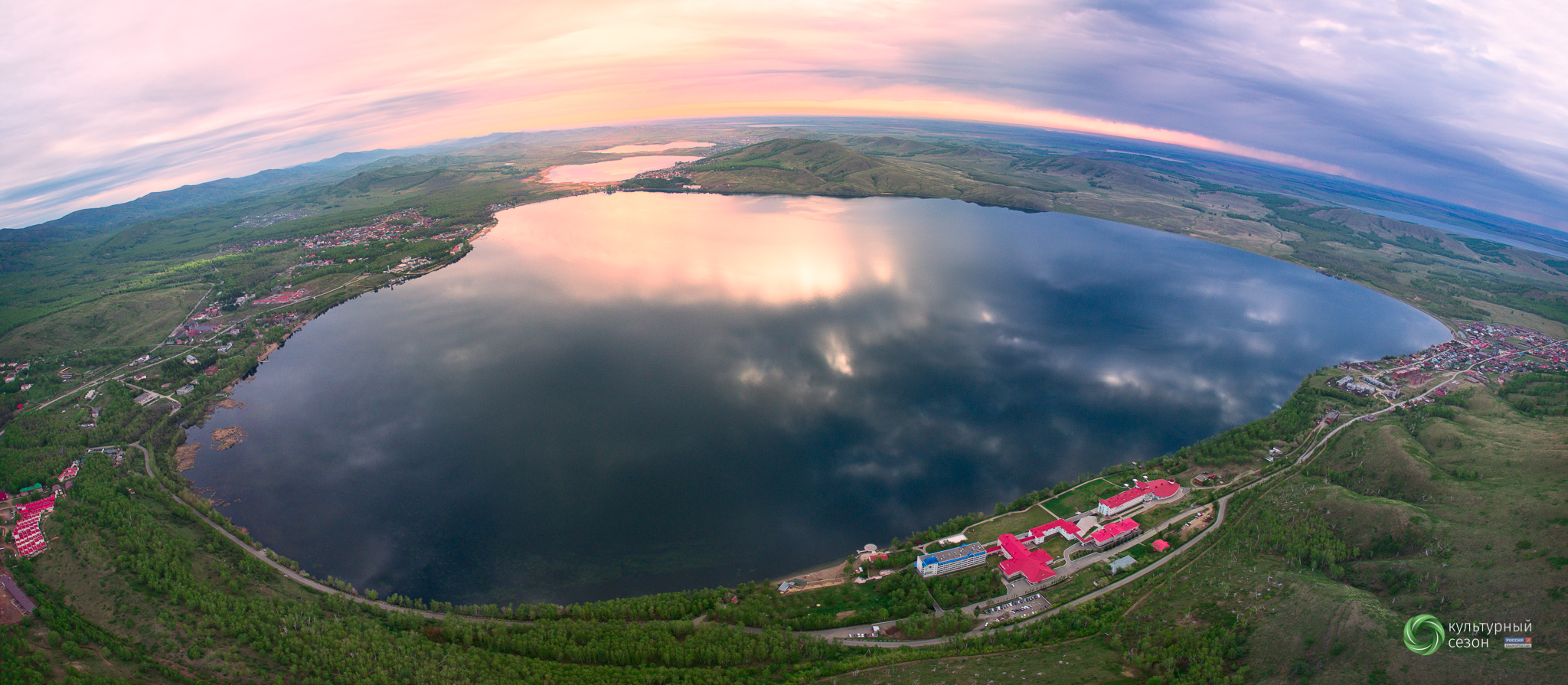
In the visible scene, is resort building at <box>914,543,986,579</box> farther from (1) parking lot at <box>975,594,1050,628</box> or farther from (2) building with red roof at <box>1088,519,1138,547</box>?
(2) building with red roof at <box>1088,519,1138,547</box>

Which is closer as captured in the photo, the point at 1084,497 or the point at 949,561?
the point at 949,561

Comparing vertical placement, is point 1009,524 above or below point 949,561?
below

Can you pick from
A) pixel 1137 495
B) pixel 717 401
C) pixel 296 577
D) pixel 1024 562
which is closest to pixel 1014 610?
pixel 1024 562

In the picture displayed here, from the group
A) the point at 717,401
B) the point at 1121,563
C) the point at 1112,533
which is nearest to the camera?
the point at 1121,563

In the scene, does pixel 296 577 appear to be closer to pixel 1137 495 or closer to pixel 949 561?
pixel 949 561

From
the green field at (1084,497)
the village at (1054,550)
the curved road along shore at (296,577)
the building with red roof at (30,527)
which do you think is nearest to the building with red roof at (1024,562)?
the village at (1054,550)
